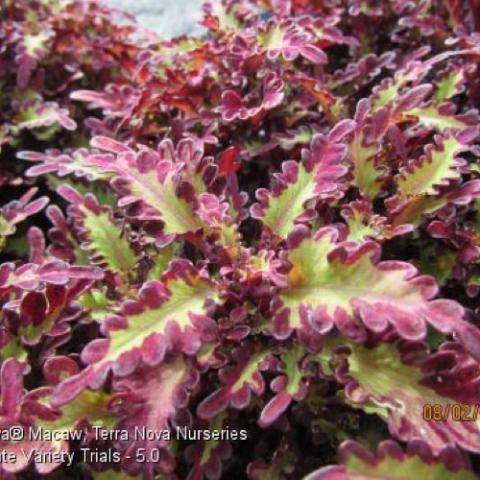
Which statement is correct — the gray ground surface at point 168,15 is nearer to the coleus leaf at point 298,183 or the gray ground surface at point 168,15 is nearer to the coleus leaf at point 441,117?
the coleus leaf at point 441,117

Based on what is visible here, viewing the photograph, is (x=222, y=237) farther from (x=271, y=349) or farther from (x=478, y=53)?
(x=478, y=53)

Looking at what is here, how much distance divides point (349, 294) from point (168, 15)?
174 centimetres

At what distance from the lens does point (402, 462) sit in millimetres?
781

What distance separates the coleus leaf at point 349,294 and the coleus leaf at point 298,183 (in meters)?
0.12

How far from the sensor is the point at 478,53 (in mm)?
1324

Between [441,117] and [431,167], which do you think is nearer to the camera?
[431,167]

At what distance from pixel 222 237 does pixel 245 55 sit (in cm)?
50

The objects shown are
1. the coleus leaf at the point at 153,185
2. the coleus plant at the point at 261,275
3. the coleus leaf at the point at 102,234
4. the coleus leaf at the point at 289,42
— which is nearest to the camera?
the coleus plant at the point at 261,275

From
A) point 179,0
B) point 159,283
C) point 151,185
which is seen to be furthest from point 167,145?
point 179,0

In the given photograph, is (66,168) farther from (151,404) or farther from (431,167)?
(431,167)

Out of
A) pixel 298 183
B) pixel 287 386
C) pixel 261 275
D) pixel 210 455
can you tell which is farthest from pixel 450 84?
pixel 210 455

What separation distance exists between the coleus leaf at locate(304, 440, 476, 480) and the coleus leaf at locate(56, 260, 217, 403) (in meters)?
0.24

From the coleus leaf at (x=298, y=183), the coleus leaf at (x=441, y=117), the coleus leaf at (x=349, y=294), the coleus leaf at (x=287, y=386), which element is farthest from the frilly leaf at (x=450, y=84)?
the coleus leaf at (x=287, y=386)

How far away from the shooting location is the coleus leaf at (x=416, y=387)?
832 millimetres
